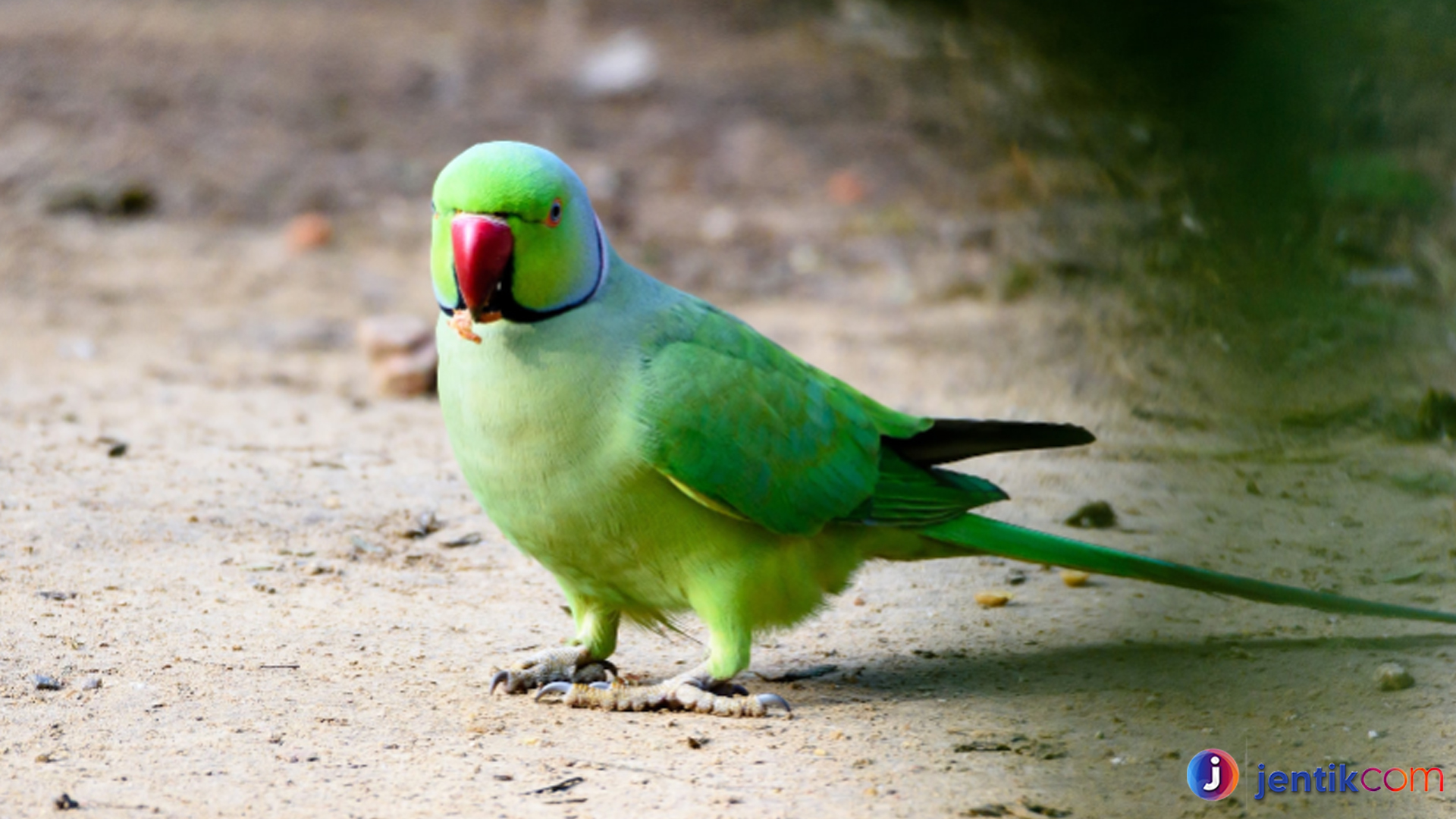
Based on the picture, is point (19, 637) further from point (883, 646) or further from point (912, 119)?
point (912, 119)

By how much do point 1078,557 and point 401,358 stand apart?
12.9 feet

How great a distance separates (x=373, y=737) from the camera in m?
2.88

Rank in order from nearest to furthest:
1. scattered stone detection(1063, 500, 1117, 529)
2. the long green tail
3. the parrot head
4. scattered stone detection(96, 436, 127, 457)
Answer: the long green tail → the parrot head → scattered stone detection(1063, 500, 1117, 529) → scattered stone detection(96, 436, 127, 457)

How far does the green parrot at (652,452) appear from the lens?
2.97 metres

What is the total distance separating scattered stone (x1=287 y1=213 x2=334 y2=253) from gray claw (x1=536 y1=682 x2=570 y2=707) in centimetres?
602

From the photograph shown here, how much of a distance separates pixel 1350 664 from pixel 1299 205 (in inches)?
112

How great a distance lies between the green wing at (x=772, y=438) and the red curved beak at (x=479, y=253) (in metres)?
0.41

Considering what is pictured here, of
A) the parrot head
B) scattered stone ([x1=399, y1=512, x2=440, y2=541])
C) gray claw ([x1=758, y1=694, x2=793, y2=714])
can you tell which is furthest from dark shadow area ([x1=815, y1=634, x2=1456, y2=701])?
scattered stone ([x1=399, y1=512, x2=440, y2=541])

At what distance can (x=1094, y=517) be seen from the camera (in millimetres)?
4602

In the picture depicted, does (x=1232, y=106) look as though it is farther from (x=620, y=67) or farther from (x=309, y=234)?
(x=620, y=67)

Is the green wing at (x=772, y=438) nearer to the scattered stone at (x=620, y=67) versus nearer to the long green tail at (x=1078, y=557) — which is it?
the long green tail at (x=1078, y=557)

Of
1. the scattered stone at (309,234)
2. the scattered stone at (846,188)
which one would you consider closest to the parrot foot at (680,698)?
the scattered stone at (309,234)

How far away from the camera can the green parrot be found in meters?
2.97

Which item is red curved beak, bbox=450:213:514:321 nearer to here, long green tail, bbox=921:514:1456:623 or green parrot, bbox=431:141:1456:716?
green parrot, bbox=431:141:1456:716
